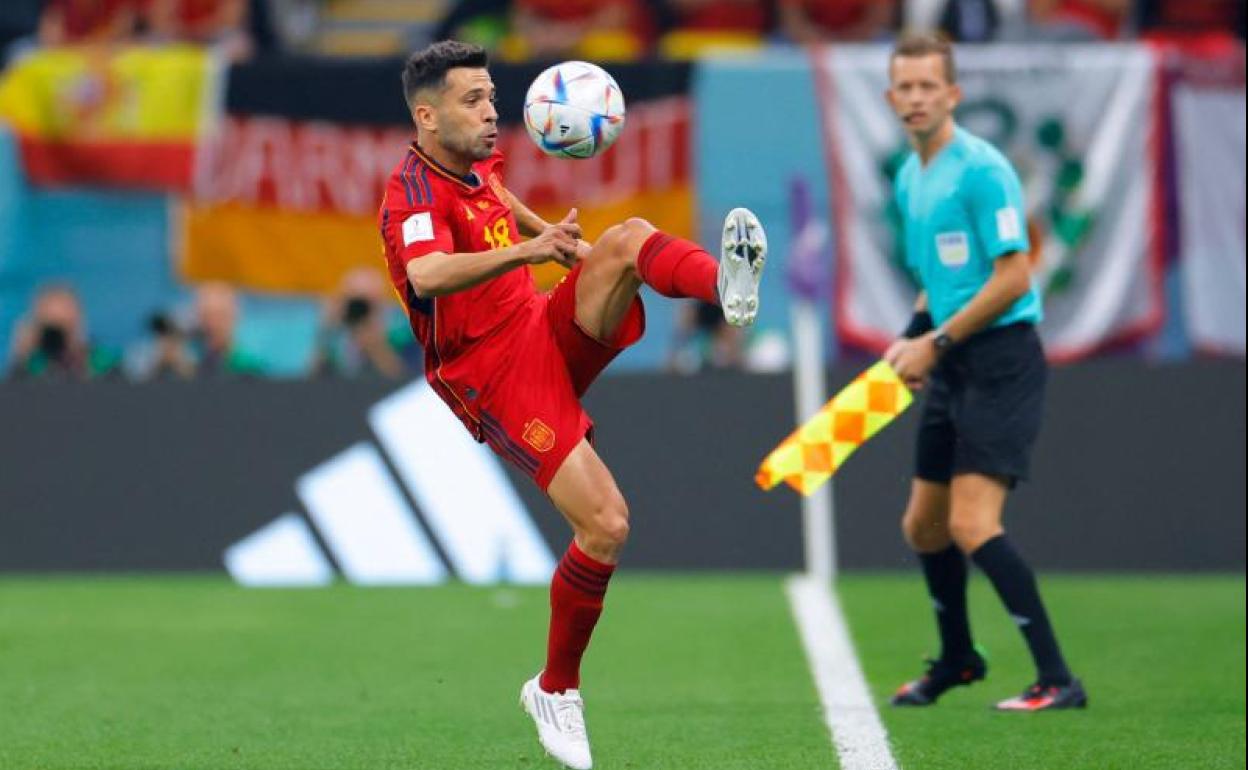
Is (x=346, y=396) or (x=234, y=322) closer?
(x=346, y=396)

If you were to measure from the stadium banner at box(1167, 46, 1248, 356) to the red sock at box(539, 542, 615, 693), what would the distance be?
7.74 meters

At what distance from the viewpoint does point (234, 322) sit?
14.1 m

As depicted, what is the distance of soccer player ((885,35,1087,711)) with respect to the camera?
7.65 meters

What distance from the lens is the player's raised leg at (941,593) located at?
8039 mm

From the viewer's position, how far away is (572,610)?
6.50 metres

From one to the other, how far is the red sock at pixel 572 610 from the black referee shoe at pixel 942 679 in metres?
1.90

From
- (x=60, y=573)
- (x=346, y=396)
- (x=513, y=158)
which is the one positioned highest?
(x=513, y=158)

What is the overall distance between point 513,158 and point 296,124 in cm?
147

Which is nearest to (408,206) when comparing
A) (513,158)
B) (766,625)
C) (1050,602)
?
(766,625)

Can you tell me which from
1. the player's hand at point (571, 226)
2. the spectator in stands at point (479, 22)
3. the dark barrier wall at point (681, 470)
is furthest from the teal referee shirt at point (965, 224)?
the spectator in stands at point (479, 22)

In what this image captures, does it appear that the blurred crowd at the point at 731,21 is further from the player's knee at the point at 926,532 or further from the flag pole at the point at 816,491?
the player's knee at the point at 926,532

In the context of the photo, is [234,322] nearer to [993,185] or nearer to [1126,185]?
[1126,185]

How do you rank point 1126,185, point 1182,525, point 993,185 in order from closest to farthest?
point 993,185 < point 1182,525 < point 1126,185

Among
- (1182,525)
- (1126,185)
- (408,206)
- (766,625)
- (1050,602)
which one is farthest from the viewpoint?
(1126,185)
